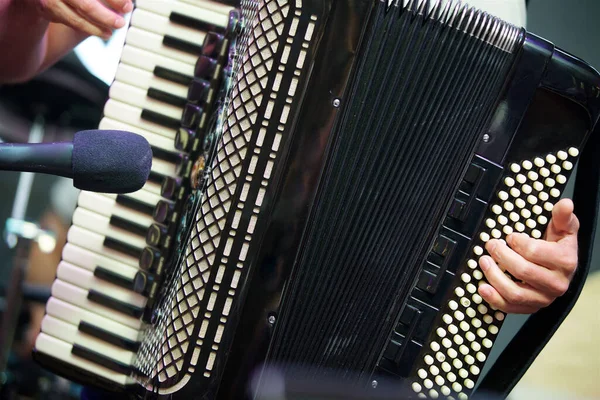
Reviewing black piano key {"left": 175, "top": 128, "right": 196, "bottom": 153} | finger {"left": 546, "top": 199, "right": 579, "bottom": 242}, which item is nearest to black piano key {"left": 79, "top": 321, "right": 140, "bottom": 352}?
black piano key {"left": 175, "top": 128, "right": 196, "bottom": 153}

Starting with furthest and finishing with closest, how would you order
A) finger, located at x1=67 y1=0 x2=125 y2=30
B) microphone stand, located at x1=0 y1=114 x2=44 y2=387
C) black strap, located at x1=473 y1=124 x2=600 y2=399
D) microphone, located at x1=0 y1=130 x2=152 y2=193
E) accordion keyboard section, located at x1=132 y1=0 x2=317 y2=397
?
microphone stand, located at x1=0 y1=114 x2=44 y2=387, black strap, located at x1=473 y1=124 x2=600 y2=399, finger, located at x1=67 y1=0 x2=125 y2=30, accordion keyboard section, located at x1=132 y1=0 x2=317 y2=397, microphone, located at x1=0 y1=130 x2=152 y2=193

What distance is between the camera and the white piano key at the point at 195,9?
4.12 ft

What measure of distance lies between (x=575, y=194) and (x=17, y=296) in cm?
183

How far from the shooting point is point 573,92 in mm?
1272

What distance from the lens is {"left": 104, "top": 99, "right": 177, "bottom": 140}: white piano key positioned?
4.20 feet

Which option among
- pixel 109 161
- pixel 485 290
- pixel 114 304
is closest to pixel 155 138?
pixel 114 304

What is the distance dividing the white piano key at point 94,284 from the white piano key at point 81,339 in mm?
95

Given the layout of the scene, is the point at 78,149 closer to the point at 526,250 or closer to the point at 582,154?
the point at 526,250

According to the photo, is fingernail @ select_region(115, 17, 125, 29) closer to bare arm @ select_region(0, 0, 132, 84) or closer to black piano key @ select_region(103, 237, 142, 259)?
bare arm @ select_region(0, 0, 132, 84)

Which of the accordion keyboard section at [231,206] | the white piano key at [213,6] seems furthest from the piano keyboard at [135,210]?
the accordion keyboard section at [231,206]

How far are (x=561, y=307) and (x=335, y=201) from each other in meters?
0.63

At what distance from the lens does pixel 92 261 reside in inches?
52.2

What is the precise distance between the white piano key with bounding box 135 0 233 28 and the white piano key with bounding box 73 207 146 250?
1.47ft

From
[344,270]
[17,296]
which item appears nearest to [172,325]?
[344,270]
